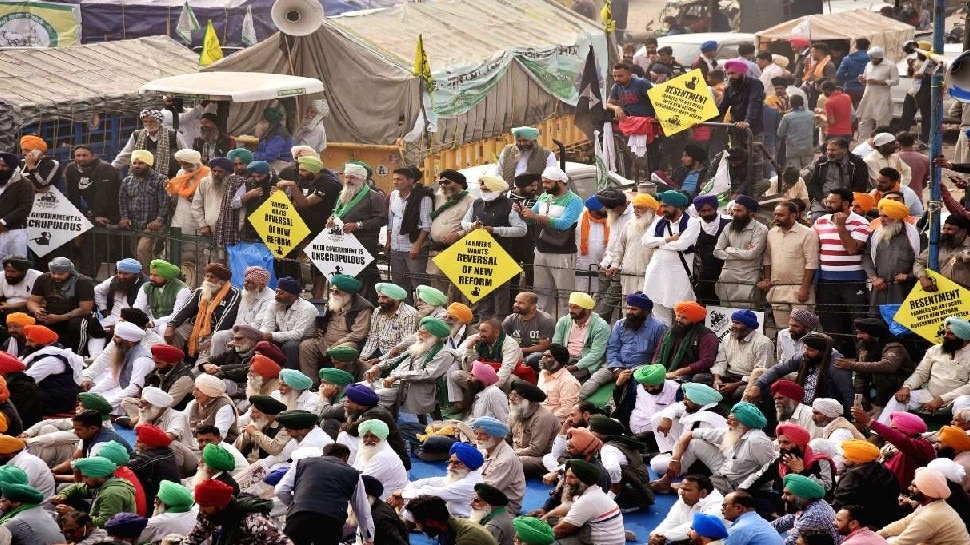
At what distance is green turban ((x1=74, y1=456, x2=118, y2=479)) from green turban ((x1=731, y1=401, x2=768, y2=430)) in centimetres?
482

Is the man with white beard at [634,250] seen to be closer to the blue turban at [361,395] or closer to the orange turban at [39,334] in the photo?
the blue turban at [361,395]

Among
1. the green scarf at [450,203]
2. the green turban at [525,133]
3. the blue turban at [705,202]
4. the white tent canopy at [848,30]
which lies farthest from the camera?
the white tent canopy at [848,30]

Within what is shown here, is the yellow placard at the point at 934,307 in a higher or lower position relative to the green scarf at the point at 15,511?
higher

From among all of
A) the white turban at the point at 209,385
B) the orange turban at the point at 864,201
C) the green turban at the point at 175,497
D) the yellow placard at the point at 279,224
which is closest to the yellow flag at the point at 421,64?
the yellow placard at the point at 279,224

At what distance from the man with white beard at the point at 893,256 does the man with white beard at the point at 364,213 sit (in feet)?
16.7

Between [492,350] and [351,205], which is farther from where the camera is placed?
[351,205]

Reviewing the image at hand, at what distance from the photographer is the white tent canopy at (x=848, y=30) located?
33688mm

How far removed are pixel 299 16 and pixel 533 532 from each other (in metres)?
12.4

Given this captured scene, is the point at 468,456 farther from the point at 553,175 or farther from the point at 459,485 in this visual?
the point at 553,175

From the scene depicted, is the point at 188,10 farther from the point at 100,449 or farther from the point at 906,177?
the point at 100,449

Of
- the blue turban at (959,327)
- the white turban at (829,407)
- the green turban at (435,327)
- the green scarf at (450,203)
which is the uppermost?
the green scarf at (450,203)

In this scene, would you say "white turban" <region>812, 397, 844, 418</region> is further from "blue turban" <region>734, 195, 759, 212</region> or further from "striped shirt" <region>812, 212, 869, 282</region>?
"blue turban" <region>734, 195, 759, 212</region>

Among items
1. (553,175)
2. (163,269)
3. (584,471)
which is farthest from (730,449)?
(163,269)

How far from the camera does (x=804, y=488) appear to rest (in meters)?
13.6
